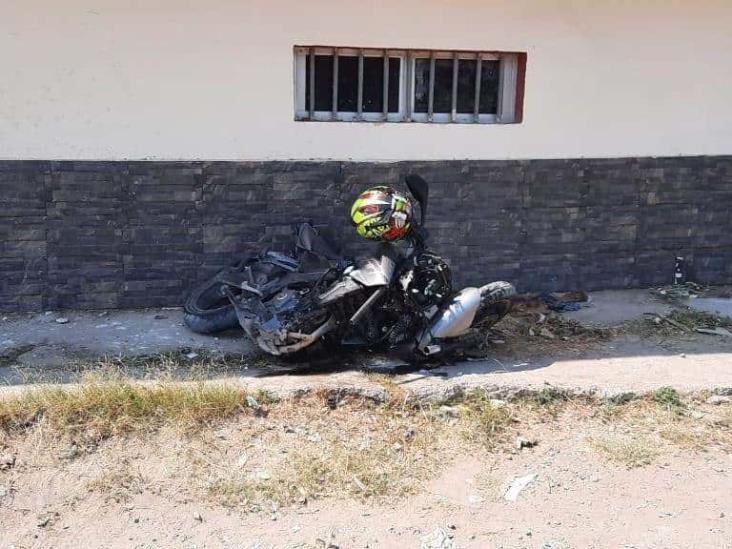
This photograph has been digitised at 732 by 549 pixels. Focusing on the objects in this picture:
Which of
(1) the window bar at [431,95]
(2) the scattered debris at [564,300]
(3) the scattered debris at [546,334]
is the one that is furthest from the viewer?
(2) the scattered debris at [564,300]

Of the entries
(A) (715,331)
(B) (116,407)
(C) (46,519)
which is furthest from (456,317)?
(C) (46,519)

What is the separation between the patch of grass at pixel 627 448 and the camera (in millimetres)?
4316

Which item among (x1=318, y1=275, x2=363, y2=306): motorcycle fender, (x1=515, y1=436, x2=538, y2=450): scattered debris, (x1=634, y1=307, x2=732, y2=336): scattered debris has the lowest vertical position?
(x1=515, y1=436, x2=538, y2=450): scattered debris

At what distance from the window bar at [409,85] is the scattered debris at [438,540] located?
148 inches

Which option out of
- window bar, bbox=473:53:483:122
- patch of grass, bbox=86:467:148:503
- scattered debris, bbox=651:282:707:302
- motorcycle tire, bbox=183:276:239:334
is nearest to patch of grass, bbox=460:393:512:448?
patch of grass, bbox=86:467:148:503

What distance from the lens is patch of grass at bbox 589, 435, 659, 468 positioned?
170 inches

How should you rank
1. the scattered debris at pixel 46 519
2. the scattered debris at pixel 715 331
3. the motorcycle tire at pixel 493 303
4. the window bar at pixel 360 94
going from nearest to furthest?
the scattered debris at pixel 46 519
the motorcycle tire at pixel 493 303
the scattered debris at pixel 715 331
the window bar at pixel 360 94

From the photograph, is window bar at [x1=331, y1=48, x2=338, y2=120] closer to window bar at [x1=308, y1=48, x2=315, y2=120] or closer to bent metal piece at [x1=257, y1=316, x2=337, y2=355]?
window bar at [x1=308, y1=48, x2=315, y2=120]

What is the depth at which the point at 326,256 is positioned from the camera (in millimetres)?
6047

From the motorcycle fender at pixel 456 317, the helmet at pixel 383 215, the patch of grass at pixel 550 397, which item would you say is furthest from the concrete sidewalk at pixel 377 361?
the helmet at pixel 383 215

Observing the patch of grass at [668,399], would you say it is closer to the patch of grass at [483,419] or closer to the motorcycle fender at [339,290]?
the patch of grass at [483,419]

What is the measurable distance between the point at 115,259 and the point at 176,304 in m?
0.60

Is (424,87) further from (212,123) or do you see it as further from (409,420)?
(409,420)

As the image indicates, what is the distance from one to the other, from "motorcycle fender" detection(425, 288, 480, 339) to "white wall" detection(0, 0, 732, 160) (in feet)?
5.66
